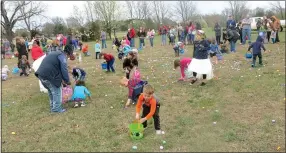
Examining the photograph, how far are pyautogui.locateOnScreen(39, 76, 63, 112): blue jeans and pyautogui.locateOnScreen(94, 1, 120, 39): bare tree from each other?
130 feet

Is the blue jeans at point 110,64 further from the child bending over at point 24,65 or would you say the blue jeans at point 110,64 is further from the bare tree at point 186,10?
the bare tree at point 186,10

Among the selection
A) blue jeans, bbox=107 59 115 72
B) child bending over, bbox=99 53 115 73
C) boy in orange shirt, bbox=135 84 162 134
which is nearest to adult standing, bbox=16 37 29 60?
child bending over, bbox=99 53 115 73

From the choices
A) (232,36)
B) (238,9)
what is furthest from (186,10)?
(232,36)

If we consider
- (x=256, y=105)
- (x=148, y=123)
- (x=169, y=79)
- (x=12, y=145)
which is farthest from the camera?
(x=169, y=79)

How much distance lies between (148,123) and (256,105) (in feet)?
8.83

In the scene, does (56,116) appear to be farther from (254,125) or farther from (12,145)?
(254,125)

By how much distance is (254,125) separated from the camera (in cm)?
617

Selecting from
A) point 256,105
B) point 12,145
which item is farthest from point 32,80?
point 256,105

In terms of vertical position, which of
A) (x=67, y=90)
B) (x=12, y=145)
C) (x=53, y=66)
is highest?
(x=53, y=66)

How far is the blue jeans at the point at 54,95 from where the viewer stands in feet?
24.4

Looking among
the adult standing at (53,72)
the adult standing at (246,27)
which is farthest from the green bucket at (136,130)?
the adult standing at (246,27)

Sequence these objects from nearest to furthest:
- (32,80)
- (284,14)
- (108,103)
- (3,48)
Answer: (108,103) < (32,80) < (3,48) < (284,14)

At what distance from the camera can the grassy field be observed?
5629 millimetres

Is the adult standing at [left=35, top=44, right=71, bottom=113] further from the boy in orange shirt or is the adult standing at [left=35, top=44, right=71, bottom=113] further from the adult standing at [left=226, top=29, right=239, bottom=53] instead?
the adult standing at [left=226, top=29, right=239, bottom=53]
